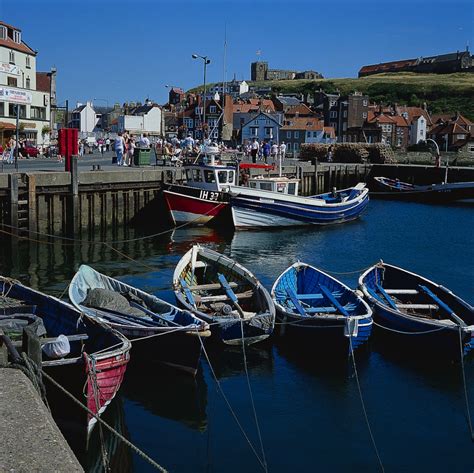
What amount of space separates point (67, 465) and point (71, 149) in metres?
23.7

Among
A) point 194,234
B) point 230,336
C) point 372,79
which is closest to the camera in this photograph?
point 230,336

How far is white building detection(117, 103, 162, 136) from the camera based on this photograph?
309 feet

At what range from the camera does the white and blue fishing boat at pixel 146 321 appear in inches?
455

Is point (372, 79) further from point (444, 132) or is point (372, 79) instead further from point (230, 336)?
point (230, 336)

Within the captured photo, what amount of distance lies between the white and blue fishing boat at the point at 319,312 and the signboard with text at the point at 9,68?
48930mm

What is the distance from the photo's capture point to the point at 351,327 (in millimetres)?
12922

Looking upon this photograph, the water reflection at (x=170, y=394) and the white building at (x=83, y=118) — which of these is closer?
the water reflection at (x=170, y=394)

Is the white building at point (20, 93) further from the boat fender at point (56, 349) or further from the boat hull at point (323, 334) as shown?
the boat fender at point (56, 349)

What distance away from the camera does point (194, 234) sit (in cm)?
2936

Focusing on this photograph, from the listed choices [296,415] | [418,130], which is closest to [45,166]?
[296,415]

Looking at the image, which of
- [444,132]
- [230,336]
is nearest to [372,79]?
[444,132]

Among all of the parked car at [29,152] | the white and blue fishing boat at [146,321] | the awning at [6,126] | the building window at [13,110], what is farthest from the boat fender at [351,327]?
the building window at [13,110]

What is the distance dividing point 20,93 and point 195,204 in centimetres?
3121

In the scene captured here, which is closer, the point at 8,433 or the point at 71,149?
the point at 8,433
